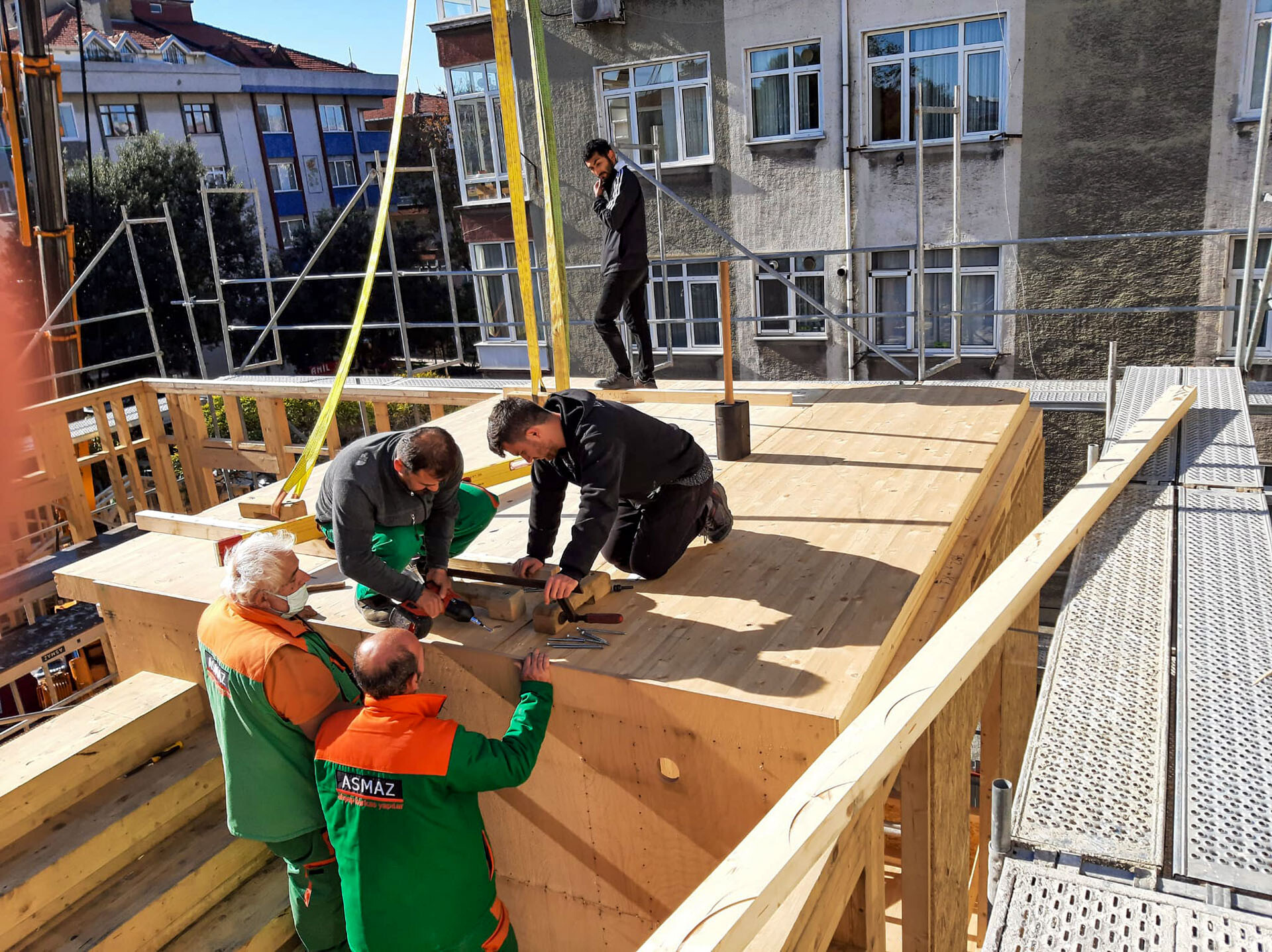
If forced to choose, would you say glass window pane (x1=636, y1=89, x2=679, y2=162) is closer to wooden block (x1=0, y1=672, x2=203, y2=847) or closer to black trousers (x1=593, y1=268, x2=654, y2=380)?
black trousers (x1=593, y1=268, x2=654, y2=380)

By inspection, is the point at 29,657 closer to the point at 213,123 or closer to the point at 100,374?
the point at 100,374

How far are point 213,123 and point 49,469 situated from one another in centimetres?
2349

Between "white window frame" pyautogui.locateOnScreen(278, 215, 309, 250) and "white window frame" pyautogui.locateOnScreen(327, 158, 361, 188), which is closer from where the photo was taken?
"white window frame" pyautogui.locateOnScreen(278, 215, 309, 250)

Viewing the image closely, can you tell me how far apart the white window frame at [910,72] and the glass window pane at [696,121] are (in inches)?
97.2

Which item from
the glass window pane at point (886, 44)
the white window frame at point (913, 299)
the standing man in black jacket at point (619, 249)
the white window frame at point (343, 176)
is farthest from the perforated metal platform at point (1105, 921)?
the white window frame at point (343, 176)

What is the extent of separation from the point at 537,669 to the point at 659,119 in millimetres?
12695

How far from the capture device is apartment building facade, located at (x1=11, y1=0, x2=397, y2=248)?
26891 millimetres

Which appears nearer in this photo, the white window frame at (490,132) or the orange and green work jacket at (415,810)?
the orange and green work jacket at (415,810)

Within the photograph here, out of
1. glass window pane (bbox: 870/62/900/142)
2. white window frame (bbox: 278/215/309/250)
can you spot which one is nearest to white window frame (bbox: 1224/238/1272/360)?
glass window pane (bbox: 870/62/900/142)

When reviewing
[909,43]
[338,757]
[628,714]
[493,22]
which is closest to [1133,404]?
[628,714]

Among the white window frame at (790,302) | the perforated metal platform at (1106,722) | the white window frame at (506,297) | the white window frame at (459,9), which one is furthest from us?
the white window frame at (506,297)

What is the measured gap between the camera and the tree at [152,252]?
22.1m

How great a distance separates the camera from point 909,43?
40.8 ft

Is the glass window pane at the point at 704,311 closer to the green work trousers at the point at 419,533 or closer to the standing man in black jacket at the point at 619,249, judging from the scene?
the standing man in black jacket at the point at 619,249
